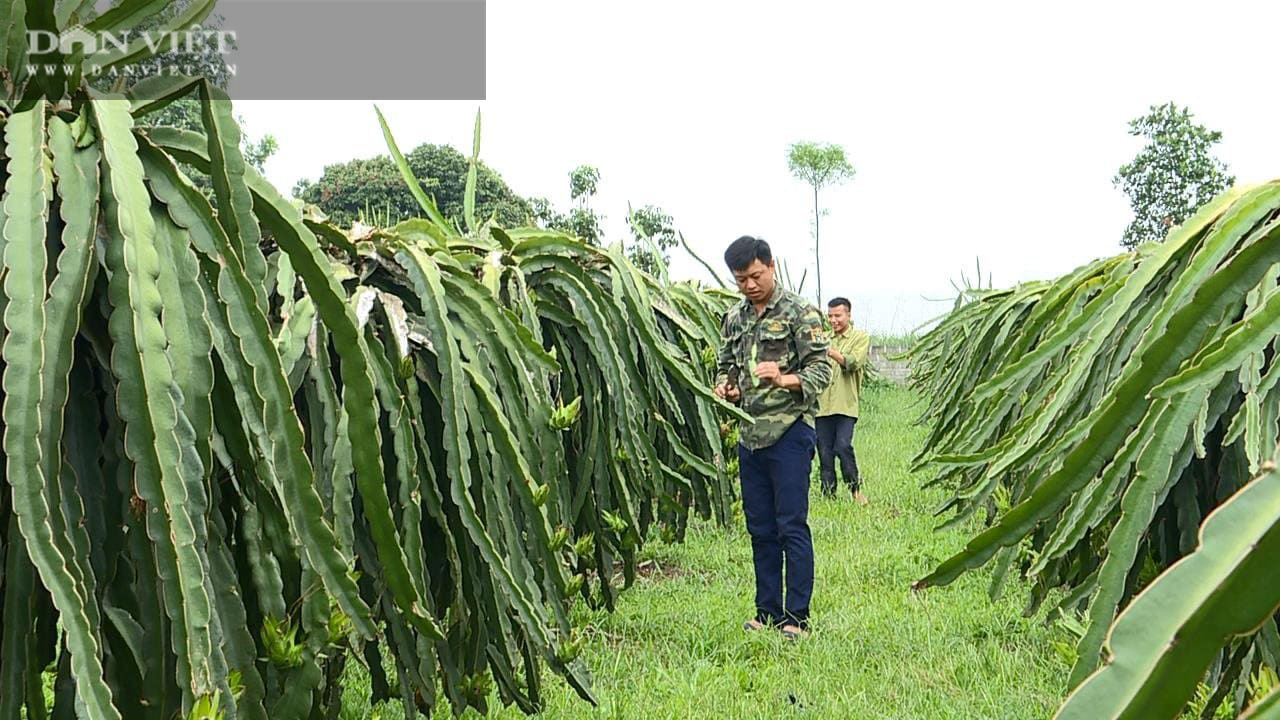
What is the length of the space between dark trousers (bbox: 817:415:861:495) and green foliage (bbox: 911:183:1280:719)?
4629 millimetres

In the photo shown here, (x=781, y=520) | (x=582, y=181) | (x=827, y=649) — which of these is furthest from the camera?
(x=582, y=181)

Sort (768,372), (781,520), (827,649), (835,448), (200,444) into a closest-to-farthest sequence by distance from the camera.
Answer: (200,444) < (827,649) < (768,372) < (781,520) < (835,448)

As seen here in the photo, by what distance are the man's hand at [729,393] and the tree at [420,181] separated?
1529 cm

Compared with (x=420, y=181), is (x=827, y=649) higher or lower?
lower

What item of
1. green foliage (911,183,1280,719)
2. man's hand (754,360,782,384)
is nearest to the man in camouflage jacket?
man's hand (754,360,782,384)

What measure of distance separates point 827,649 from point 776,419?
0.93 meters

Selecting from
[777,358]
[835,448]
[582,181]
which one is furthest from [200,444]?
[582,181]

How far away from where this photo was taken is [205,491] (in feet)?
4.92

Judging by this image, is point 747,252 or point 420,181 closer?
point 747,252

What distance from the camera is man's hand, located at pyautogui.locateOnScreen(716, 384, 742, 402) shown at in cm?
449

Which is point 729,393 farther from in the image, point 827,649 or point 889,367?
point 889,367

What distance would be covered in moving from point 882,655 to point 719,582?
1270 millimetres

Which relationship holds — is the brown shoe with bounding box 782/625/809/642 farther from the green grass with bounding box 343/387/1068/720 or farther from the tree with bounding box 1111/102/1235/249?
the tree with bounding box 1111/102/1235/249

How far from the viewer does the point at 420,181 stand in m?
20.7
